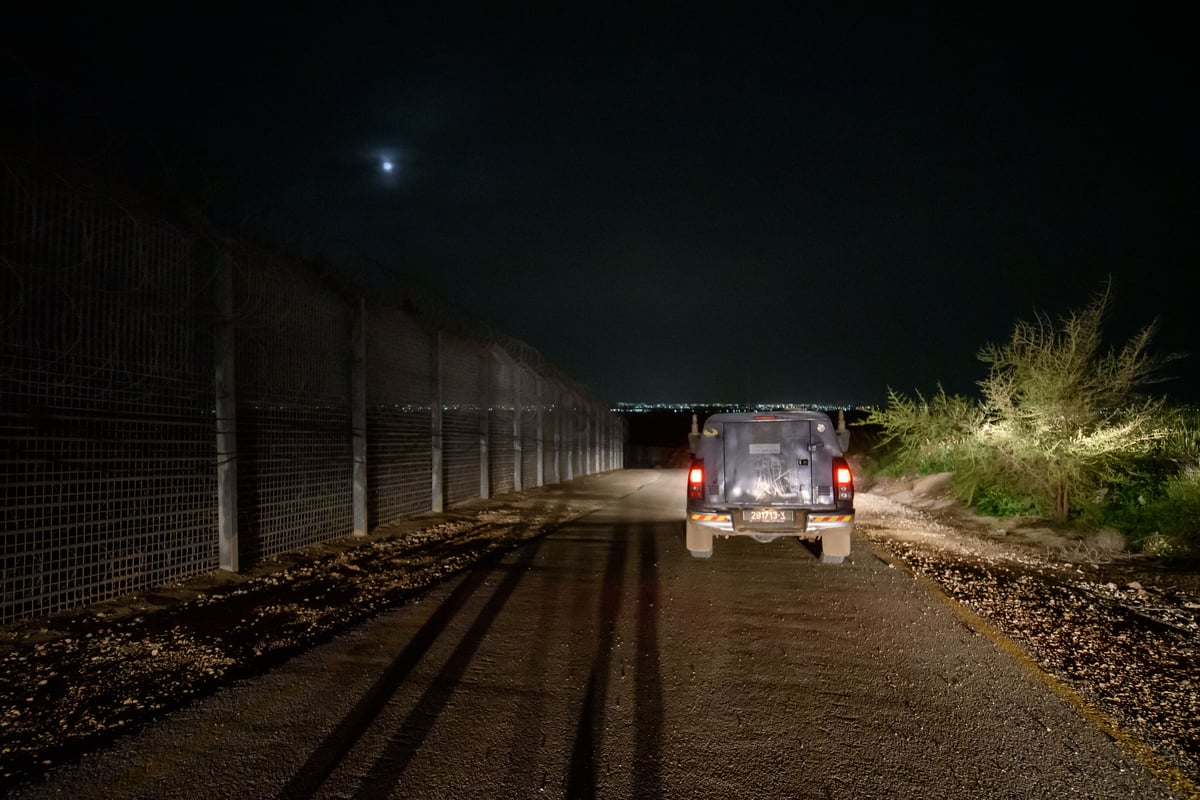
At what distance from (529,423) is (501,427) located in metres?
2.28

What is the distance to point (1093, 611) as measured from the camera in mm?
6199

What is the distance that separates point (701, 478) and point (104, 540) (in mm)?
6065

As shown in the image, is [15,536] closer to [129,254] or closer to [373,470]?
[129,254]

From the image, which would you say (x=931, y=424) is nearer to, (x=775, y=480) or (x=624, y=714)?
(x=775, y=480)

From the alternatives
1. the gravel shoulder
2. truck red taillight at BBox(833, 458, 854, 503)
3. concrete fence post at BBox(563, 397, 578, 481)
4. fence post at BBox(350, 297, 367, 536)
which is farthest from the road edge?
concrete fence post at BBox(563, 397, 578, 481)

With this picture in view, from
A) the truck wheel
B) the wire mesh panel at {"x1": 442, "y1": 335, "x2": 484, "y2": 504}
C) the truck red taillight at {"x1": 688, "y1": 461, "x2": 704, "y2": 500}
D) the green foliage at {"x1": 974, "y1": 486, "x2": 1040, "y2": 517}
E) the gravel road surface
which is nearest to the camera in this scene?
the gravel road surface

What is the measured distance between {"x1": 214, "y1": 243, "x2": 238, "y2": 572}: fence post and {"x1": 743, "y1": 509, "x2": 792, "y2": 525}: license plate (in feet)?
18.7

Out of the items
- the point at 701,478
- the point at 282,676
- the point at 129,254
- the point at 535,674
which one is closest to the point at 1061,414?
the point at 701,478

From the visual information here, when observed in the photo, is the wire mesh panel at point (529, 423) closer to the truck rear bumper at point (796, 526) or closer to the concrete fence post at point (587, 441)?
the concrete fence post at point (587, 441)

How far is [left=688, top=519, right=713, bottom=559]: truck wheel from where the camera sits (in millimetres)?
8258

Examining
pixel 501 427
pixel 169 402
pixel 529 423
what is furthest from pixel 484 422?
pixel 169 402

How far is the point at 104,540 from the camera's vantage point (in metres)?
5.74

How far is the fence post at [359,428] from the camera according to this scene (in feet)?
31.5

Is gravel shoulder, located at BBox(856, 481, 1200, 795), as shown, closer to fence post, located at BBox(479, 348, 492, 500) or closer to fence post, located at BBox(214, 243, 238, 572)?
fence post, located at BBox(214, 243, 238, 572)
